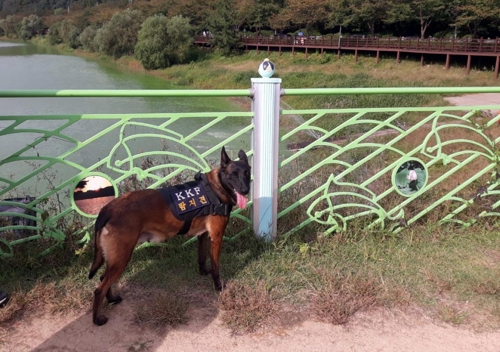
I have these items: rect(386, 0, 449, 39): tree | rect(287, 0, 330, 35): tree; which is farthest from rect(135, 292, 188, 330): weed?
rect(287, 0, 330, 35): tree

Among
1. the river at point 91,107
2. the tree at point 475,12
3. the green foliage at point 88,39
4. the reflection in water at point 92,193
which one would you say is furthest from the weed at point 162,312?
the green foliage at point 88,39

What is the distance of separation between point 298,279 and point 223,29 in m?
46.8

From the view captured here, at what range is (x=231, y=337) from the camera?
276 cm

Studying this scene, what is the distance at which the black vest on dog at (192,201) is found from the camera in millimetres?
2904

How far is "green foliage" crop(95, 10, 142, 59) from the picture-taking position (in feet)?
152

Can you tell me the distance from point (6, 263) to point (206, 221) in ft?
5.19

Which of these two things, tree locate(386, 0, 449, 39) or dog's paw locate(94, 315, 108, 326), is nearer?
dog's paw locate(94, 315, 108, 326)

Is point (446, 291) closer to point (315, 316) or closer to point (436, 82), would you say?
point (315, 316)

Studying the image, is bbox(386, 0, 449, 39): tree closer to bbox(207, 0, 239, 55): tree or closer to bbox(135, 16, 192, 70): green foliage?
bbox(207, 0, 239, 55): tree

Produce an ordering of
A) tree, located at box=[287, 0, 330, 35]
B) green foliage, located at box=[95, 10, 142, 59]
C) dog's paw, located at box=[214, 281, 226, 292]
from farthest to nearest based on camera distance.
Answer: green foliage, located at box=[95, 10, 142, 59] → tree, located at box=[287, 0, 330, 35] → dog's paw, located at box=[214, 281, 226, 292]

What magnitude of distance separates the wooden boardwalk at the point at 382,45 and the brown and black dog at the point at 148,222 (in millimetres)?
28850

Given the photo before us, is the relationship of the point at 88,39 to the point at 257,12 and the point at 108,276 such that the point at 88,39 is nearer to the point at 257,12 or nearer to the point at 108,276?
the point at 257,12

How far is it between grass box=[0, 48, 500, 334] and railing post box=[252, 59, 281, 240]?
7.7 inches

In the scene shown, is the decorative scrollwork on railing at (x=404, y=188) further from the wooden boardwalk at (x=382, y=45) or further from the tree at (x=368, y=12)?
the tree at (x=368, y=12)
